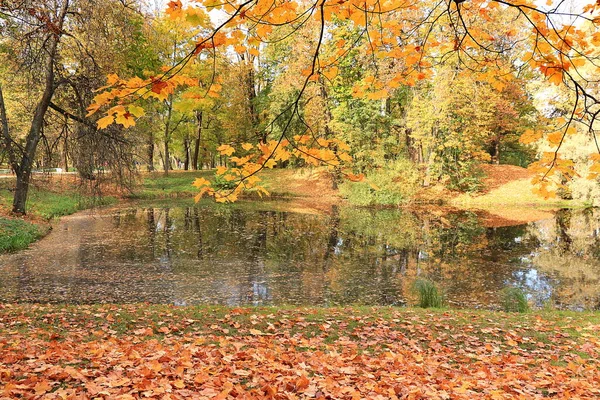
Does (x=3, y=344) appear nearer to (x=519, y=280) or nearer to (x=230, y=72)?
(x=519, y=280)

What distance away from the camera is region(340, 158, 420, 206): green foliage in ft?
79.6

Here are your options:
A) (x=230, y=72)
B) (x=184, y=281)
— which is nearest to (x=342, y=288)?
(x=184, y=281)

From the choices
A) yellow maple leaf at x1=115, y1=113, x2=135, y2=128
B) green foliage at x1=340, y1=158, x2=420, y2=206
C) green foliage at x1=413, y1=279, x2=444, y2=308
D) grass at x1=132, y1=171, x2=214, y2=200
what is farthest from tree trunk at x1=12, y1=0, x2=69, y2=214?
green foliage at x1=340, y1=158, x2=420, y2=206

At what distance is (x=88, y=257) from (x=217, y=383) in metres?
8.68

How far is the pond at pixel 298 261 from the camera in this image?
8.04 metres

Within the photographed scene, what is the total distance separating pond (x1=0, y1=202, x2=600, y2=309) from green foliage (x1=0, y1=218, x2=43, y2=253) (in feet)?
1.24

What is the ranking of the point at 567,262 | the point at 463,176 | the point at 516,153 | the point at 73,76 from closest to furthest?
1. the point at 567,262
2. the point at 73,76
3. the point at 463,176
4. the point at 516,153

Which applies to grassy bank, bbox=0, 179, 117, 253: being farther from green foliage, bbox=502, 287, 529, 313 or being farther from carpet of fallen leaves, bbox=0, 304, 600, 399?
green foliage, bbox=502, 287, 529, 313

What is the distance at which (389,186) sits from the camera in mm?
24641

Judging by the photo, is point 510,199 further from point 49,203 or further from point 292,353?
point 49,203

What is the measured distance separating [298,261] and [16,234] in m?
7.56

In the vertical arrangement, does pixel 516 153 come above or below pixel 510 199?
above

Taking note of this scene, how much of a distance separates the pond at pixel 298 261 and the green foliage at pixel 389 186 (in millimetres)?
6272

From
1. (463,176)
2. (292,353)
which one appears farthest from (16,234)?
(463,176)
